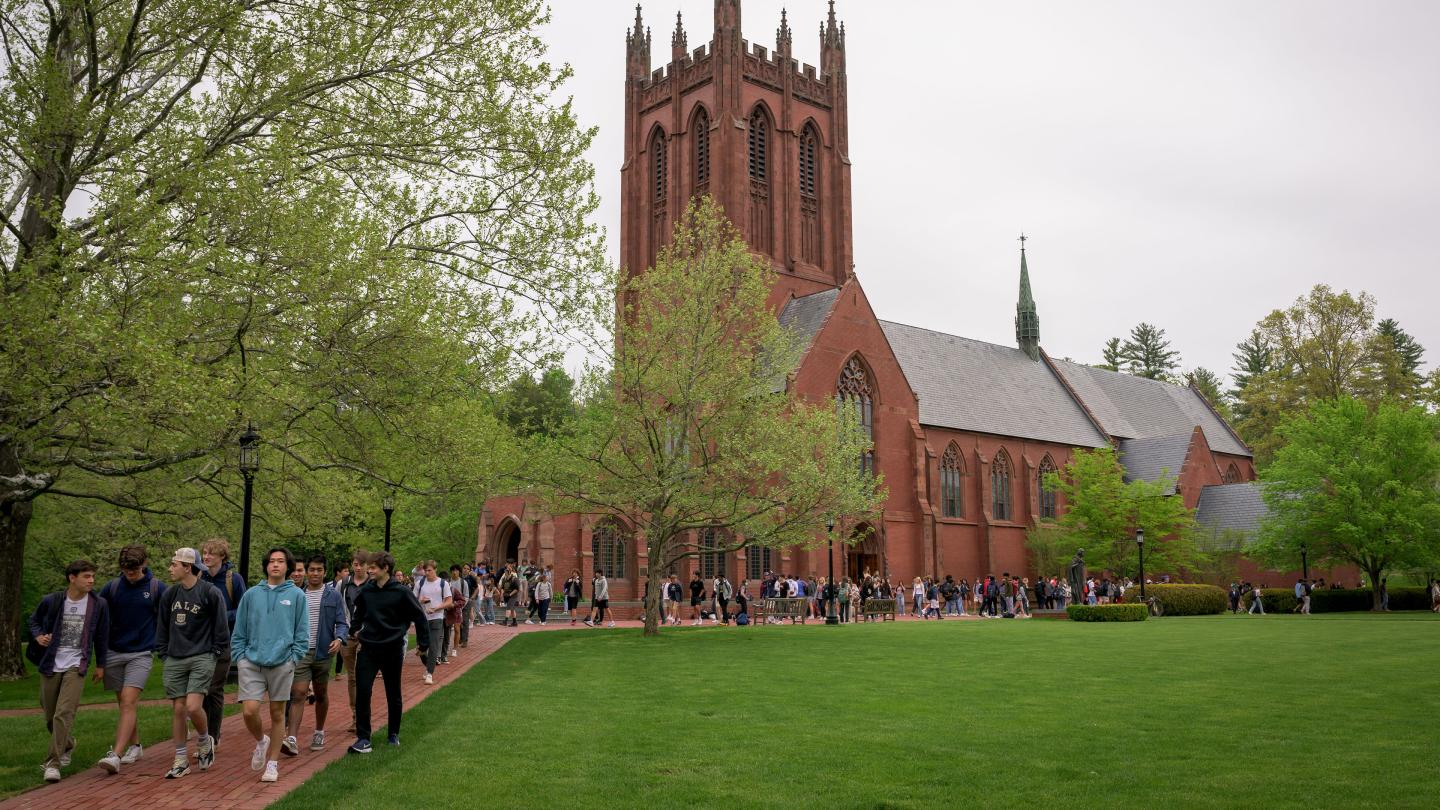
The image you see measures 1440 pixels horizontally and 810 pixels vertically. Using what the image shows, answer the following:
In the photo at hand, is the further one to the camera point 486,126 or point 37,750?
point 486,126

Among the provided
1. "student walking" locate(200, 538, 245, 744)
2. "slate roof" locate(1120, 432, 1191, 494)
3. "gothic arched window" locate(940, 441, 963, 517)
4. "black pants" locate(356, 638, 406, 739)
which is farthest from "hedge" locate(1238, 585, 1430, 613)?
"student walking" locate(200, 538, 245, 744)

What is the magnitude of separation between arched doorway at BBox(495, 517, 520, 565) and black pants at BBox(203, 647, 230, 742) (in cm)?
4251

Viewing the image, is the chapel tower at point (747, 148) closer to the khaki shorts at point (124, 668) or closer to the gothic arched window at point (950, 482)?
the gothic arched window at point (950, 482)

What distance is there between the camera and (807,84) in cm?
5766

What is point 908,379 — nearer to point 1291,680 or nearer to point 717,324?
point 717,324

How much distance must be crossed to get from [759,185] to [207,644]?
155ft

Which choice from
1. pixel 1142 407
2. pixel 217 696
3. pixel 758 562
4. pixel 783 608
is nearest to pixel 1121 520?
pixel 758 562

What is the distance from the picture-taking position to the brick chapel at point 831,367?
49.3 metres

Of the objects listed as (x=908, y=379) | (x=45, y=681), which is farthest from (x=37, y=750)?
(x=908, y=379)

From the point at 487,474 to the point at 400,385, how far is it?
3.37m

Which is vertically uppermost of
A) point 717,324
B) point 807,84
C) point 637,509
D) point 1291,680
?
point 807,84

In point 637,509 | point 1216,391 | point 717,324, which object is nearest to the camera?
point 717,324

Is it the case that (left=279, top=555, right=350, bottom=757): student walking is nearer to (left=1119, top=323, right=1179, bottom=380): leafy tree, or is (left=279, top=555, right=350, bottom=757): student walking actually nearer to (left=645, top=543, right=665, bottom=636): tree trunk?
(left=645, top=543, right=665, bottom=636): tree trunk

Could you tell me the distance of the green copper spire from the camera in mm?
68688
